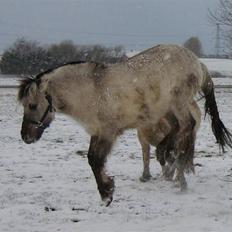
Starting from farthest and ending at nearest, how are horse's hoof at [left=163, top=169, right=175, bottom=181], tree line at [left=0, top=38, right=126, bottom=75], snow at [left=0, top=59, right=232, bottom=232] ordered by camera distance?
tree line at [left=0, top=38, right=126, bottom=75] < horse's hoof at [left=163, top=169, right=175, bottom=181] < snow at [left=0, top=59, right=232, bottom=232]

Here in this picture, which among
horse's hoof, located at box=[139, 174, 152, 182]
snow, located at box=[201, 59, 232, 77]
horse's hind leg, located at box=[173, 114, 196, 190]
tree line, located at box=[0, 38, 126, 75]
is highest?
horse's hind leg, located at box=[173, 114, 196, 190]

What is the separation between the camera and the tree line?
42.9m

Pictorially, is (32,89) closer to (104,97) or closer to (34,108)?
(34,108)

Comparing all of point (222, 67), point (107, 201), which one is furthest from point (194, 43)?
point (107, 201)

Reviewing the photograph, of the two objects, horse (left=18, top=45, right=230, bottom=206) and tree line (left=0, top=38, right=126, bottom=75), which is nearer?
horse (left=18, top=45, right=230, bottom=206)

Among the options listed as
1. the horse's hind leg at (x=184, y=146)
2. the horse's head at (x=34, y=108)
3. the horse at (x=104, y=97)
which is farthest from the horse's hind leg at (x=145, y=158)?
the horse's head at (x=34, y=108)

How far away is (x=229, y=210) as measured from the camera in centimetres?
550

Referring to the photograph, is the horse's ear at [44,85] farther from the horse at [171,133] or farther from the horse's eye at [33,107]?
the horse at [171,133]

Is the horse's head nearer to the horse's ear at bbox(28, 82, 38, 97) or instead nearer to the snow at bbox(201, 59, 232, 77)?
the horse's ear at bbox(28, 82, 38, 97)

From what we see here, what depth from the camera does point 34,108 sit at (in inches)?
234

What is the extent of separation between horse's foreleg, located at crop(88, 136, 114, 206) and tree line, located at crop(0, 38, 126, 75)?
36350 mm

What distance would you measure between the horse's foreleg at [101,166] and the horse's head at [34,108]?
68 centimetres

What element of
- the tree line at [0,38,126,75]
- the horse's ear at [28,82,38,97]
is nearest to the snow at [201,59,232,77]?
the tree line at [0,38,126,75]

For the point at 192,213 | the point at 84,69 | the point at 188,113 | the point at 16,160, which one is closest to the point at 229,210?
the point at 192,213
